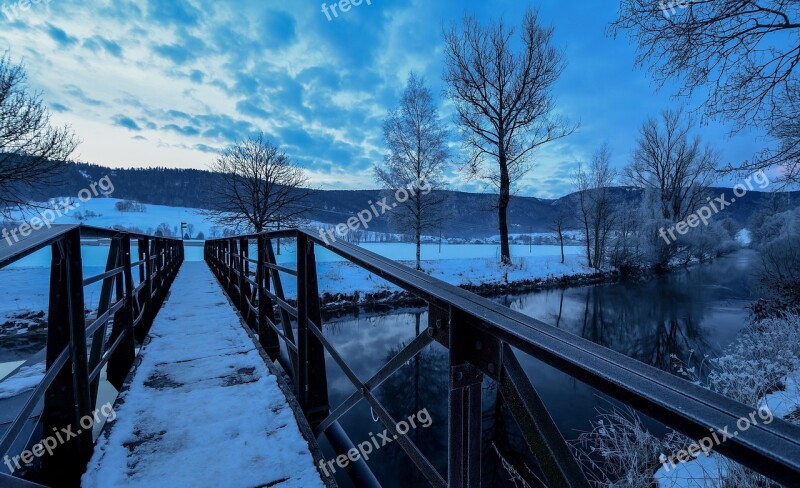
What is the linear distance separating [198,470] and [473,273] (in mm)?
16351

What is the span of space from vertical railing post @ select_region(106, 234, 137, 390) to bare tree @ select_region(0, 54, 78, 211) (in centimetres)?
1071

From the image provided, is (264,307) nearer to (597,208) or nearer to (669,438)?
(669,438)

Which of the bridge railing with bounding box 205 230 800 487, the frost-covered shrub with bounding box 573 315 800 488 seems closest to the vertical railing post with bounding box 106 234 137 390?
the bridge railing with bounding box 205 230 800 487

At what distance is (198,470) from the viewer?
1.68m

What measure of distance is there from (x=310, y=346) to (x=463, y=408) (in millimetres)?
1624

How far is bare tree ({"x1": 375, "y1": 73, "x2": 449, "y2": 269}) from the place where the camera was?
58.1ft

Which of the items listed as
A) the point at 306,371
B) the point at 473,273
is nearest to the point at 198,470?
the point at 306,371

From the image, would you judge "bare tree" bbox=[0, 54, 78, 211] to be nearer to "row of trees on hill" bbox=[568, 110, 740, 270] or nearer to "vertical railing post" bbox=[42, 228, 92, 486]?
"vertical railing post" bbox=[42, 228, 92, 486]

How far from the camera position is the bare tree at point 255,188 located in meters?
18.9

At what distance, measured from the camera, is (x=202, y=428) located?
6.52 feet

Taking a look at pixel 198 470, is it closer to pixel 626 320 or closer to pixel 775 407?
pixel 775 407

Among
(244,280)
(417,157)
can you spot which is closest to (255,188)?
A: (417,157)

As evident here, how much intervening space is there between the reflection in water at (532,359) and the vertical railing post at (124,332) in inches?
119

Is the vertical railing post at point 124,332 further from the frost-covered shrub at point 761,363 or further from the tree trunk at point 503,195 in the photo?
the tree trunk at point 503,195
